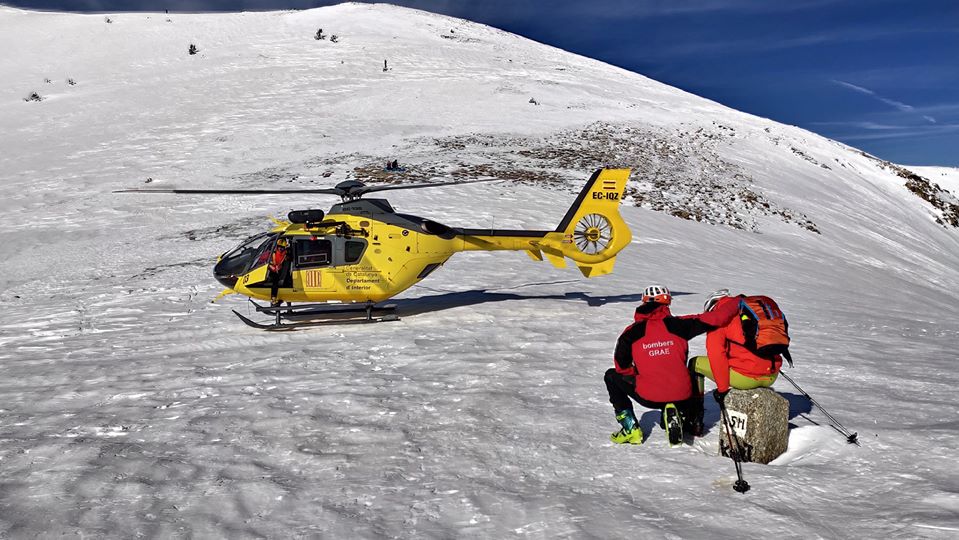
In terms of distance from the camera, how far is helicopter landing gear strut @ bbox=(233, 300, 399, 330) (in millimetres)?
12477

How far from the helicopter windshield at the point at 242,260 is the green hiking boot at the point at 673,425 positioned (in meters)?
8.63

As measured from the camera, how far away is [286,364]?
33.3 ft

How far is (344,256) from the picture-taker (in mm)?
12617

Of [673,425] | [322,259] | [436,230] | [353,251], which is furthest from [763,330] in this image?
[322,259]

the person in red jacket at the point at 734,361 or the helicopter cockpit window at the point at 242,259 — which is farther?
the helicopter cockpit window at the point at 242,259

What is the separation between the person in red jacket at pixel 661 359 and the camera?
6.33m

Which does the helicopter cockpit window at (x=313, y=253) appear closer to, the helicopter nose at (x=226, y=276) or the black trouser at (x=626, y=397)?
the helicopter nose at (x=226, y=276)

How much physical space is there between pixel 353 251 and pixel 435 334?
2486 mm

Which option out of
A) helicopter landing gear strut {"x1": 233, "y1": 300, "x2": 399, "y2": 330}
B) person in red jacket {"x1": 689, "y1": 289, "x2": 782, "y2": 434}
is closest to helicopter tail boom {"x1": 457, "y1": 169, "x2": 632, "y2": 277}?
helicopter landing gear strut {"x1": 233, "y1": 300, "x2": 399, "y2": 330}

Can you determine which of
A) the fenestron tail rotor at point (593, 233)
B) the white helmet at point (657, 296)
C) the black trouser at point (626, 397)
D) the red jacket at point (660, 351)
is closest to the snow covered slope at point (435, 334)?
the black trouser at point (626, 397)

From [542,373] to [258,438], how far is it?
14.0 ft

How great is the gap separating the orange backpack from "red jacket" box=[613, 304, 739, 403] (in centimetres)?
39

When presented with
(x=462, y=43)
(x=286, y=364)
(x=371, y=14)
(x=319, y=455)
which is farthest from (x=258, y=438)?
(x=371, y=14)

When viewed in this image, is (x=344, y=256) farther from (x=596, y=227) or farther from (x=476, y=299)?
(x=596, y=227)
